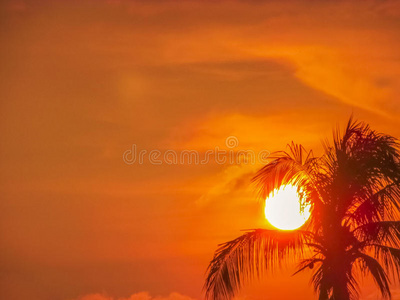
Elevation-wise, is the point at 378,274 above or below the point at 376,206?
below

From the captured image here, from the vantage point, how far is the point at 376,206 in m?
26.2

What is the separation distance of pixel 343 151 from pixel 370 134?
98 cm

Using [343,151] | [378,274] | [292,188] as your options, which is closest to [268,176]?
[292,188]

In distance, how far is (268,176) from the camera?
27.8 meters

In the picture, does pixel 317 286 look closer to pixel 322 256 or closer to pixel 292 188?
pixel 322 256

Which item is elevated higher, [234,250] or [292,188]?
[292,188]

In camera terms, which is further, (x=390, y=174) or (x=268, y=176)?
(x=268, y=176)

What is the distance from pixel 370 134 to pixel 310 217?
3185 millimetres

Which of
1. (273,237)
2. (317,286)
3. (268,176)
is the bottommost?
(317,286)

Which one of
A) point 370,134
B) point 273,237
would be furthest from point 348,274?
point 370,134

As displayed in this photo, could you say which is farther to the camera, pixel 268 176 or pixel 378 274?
pixel 268 176

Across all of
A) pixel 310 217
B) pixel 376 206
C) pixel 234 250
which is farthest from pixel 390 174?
pixel 234 250

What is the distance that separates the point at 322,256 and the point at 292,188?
247 cm

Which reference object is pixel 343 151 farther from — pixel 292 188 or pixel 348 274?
pixel 348 274
